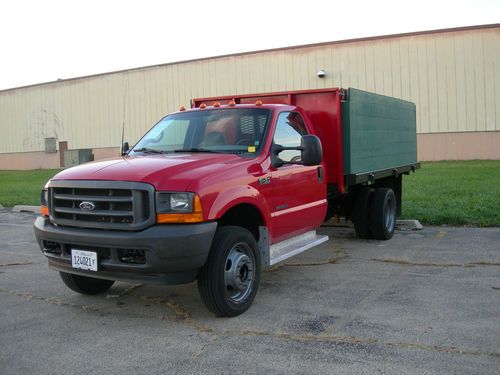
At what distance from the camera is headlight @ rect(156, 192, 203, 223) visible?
14.9ft

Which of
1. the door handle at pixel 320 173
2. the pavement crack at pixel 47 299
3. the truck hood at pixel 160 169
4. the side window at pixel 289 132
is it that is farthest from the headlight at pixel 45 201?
the door handle at pixel 320 173

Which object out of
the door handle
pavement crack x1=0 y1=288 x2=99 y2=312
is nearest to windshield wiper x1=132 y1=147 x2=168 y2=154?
pavement crack x1=0 y1=288 x2=99 y2=312

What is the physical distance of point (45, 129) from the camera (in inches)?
1594

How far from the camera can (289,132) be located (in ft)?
20.5

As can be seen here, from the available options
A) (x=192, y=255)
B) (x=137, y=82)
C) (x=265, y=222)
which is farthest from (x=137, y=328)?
(x=137, y=82)

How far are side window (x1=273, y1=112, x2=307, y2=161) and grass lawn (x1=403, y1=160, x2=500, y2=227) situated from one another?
4.86 meters

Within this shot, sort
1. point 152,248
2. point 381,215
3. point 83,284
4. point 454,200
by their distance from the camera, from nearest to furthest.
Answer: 1. point 152,248
2. point 83,284
3. point 381,215
4. point 454,200

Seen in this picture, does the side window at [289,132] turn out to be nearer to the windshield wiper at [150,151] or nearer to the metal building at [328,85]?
the windshield wiper at [150,151]

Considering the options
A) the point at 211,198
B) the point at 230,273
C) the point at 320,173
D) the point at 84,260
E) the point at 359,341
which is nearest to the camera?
the point at 359,341

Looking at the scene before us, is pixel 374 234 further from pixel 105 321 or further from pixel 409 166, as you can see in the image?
pixel 105 321

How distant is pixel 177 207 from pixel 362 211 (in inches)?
191

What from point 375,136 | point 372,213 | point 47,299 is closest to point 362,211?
point 372,213

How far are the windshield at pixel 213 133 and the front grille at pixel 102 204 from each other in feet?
4.05

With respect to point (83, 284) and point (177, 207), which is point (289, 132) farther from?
point (83, 284)
